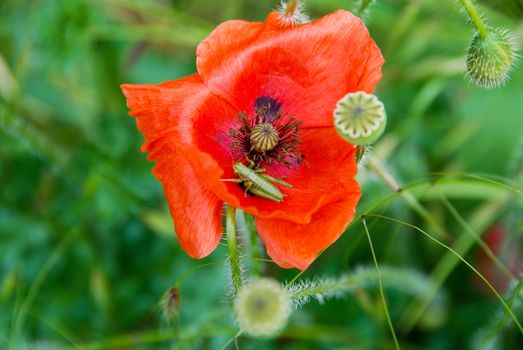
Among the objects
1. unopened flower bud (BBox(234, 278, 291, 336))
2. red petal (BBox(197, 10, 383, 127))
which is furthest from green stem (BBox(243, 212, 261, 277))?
unopened flower bud (BBox(234, 278, 291, 336))

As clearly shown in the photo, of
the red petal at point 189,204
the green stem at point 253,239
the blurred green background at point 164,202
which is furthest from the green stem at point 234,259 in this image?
the blurred green background at point 164,202

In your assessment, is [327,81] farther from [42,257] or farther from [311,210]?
[42,257]

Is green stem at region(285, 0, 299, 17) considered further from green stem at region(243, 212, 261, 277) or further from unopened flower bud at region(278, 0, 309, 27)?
green stem at region(243, 212, 261, 277)

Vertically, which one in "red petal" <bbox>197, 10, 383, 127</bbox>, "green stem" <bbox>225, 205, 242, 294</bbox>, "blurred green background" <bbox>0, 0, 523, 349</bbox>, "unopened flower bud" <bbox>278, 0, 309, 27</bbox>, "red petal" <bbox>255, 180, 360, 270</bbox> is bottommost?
"blurred green background" <bbox>0, 0, 523, 349</bbox>

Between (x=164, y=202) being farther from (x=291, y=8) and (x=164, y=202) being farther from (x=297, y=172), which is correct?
(x=291, y=8)

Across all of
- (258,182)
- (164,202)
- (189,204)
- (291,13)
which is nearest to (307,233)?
(258,182)
